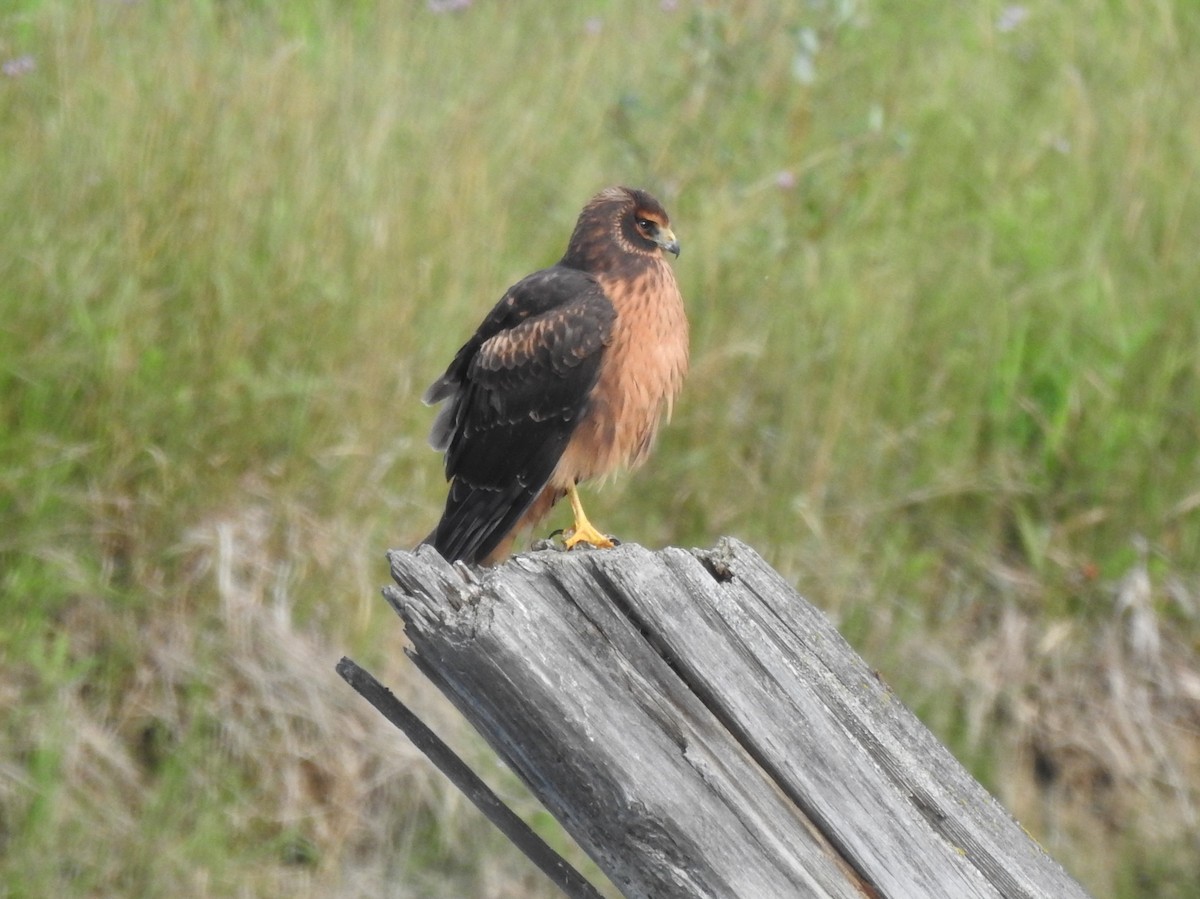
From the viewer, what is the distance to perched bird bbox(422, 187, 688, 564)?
3.70m

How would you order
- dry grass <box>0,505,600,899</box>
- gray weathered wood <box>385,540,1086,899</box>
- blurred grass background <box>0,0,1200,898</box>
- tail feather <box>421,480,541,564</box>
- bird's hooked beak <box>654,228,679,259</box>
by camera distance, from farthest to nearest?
blurred grass background <box>0,0,1200,898</box>
dry grass <box>0,505,600,899</box>
bird's hooked beak <box>654,228,679,259</box>
tail feather <box>421,480,541,564</box>
gray weathered wood <box>385,540,1086,899</box>

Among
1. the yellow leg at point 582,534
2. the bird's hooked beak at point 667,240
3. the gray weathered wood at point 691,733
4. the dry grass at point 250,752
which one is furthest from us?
the dry grass at point 250,752

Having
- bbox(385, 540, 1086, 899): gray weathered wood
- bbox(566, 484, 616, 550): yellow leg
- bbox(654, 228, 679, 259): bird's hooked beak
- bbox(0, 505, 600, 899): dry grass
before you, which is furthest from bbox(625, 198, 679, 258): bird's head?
bbox(385, 540, 1086, 899): gray weathered wood

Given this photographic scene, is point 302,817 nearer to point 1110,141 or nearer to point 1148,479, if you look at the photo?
point 1148,479

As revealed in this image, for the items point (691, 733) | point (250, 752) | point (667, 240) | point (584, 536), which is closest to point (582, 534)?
point (584, 536)

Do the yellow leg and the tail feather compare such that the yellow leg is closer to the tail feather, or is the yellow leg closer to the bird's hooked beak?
the tail feather

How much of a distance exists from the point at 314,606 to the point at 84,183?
4.90ft

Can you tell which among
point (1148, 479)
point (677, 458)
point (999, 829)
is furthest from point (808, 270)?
point (999, 829)

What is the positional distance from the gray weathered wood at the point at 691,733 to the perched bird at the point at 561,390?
1.75 metres

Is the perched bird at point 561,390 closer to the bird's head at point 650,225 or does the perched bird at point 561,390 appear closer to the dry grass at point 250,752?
the bird's head at point 650,225

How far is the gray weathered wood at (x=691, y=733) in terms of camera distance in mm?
1683

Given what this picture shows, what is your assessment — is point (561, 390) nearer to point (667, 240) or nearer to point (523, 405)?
point (523, 405)

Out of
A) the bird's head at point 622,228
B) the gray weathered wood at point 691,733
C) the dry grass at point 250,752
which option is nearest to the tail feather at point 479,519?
the bird's head at point 622,228

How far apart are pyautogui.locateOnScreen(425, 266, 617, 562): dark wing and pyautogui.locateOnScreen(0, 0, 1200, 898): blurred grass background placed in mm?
1004
